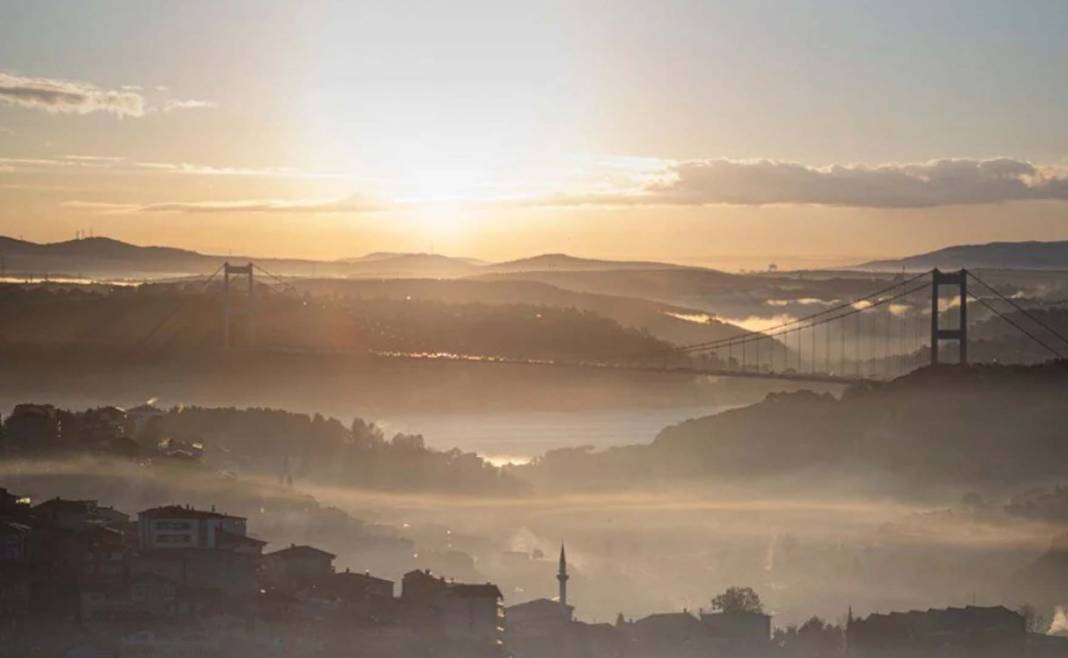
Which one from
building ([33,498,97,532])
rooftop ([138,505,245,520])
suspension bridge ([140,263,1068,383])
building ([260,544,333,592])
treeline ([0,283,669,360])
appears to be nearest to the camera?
building ([260,544,333,592])

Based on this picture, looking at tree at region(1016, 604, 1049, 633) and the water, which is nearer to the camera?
tree at region(1016, 604, 1049, 633)

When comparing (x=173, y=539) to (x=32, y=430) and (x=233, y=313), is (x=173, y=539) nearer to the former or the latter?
(x=32, y=430)

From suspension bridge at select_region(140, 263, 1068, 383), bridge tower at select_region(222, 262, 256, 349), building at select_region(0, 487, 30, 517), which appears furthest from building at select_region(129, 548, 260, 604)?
bridge tower at select_region(222, 262, 256, 349)

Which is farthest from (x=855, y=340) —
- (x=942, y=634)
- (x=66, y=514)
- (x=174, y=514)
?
(x=174, y=514)

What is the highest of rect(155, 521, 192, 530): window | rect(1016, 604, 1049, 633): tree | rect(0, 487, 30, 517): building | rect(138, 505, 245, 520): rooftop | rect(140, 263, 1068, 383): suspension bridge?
rect(140, 263, 1068, 383): suspension bridge

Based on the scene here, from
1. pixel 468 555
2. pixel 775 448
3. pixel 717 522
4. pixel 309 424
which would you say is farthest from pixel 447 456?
pixel 468 555

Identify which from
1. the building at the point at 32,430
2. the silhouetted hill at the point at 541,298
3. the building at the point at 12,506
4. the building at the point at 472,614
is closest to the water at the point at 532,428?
the silhouetted hill at the point at 541,298

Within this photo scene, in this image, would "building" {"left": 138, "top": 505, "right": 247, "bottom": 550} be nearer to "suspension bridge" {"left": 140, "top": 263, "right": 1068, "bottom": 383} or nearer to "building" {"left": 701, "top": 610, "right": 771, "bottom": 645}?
"building" {"left": 701, "top": 610, "right": 771, "bottom": 645}

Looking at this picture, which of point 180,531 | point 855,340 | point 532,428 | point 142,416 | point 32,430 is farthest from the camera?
point 855,340
